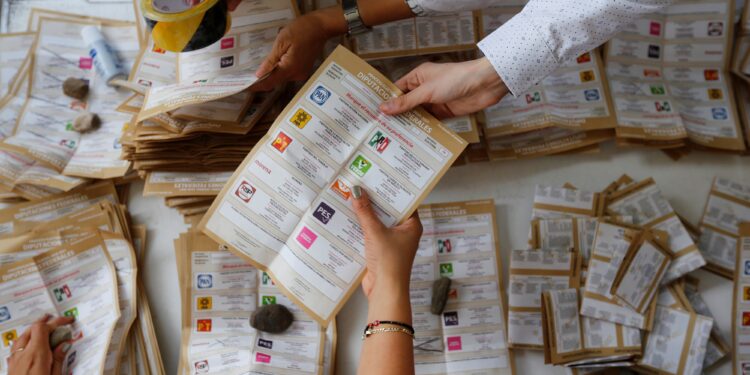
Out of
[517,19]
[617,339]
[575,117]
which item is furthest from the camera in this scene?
[575,117]

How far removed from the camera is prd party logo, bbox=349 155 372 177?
92cm

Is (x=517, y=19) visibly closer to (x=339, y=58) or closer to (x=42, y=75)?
(x=339, y=58)

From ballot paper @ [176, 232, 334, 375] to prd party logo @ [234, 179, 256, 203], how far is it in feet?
0.72

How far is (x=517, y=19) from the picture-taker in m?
0.89

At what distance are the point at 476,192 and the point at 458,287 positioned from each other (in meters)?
0.20

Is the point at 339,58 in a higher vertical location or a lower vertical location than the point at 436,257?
higher

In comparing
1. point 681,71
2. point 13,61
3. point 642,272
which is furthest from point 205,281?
point 681,71

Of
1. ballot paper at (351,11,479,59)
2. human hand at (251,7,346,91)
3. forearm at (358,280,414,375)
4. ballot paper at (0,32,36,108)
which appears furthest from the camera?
ballot paper at (0,32,36,108)

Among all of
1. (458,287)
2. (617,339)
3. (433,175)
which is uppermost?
(433,175)

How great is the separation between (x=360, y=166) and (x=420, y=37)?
35cm

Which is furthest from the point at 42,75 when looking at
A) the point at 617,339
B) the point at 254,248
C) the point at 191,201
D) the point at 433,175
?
the point at 617,339

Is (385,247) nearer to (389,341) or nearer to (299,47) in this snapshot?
(389,341)

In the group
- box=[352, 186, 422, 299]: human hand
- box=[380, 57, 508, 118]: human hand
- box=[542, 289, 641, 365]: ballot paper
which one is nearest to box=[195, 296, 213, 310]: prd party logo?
box=[352, 186, 422, 299]: human hand

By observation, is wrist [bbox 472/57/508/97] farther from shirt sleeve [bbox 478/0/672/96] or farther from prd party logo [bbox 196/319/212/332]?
prd party logo [bbox 196/319/212/332]
